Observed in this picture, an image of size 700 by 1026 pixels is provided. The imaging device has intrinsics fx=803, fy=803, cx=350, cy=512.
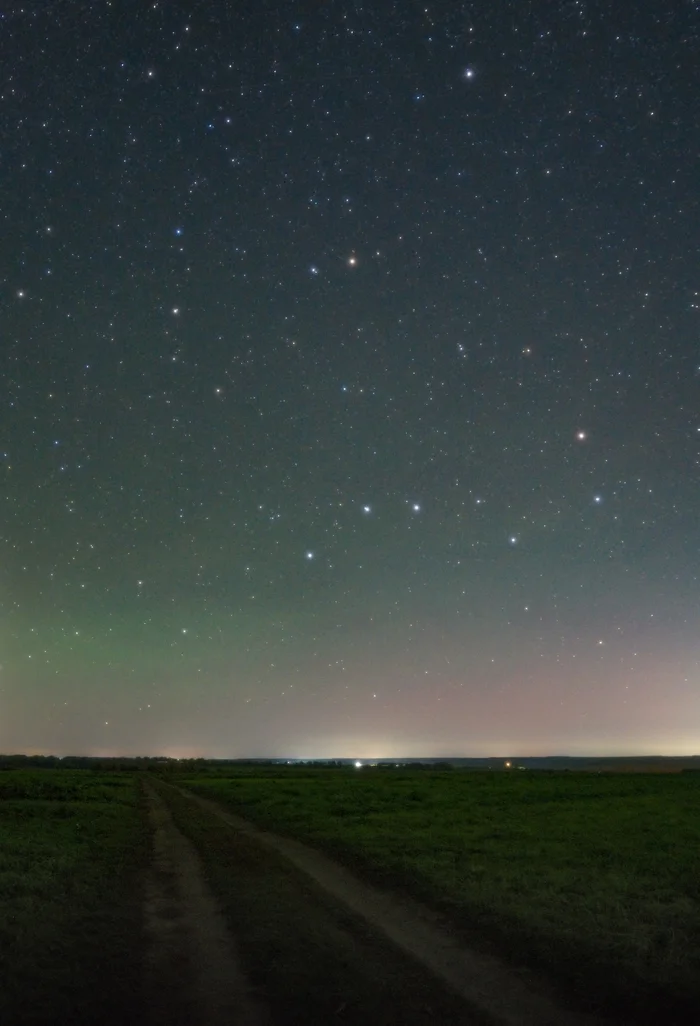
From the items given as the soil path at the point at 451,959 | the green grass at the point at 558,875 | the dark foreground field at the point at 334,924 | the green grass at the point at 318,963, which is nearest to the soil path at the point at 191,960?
the dark foreground field at the point at 334,924

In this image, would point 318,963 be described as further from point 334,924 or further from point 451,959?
point 334,924

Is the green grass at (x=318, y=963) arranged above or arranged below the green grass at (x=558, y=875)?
above

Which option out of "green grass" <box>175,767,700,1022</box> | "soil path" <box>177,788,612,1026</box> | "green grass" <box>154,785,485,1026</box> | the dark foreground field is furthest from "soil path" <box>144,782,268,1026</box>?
"green grass" <box>175,767,700,1022</box>

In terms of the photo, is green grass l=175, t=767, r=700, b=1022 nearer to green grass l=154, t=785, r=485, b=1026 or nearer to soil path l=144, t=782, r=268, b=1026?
green grass l=154, t=785, r=485, b=1026

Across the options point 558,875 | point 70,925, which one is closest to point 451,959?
point 70,925

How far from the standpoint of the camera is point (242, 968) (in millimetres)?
10023

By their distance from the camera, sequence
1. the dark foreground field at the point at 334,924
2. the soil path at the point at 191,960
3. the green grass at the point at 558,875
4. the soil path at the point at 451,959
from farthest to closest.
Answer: the green grass at the point at 558,875
the dark foreground field at the point at 334,924
the soil path at the point at 451,959
the soil path at the point at 191,960

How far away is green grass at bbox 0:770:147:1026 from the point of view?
8.86 m

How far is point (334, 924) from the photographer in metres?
12.7

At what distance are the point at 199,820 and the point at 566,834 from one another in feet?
47.3

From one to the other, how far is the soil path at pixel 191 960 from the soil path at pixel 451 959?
2.42m

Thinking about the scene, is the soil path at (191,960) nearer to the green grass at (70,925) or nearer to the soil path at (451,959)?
the green grass at (70,925)

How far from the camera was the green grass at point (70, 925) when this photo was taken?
29.1 feet

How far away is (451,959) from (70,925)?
6218 mm
